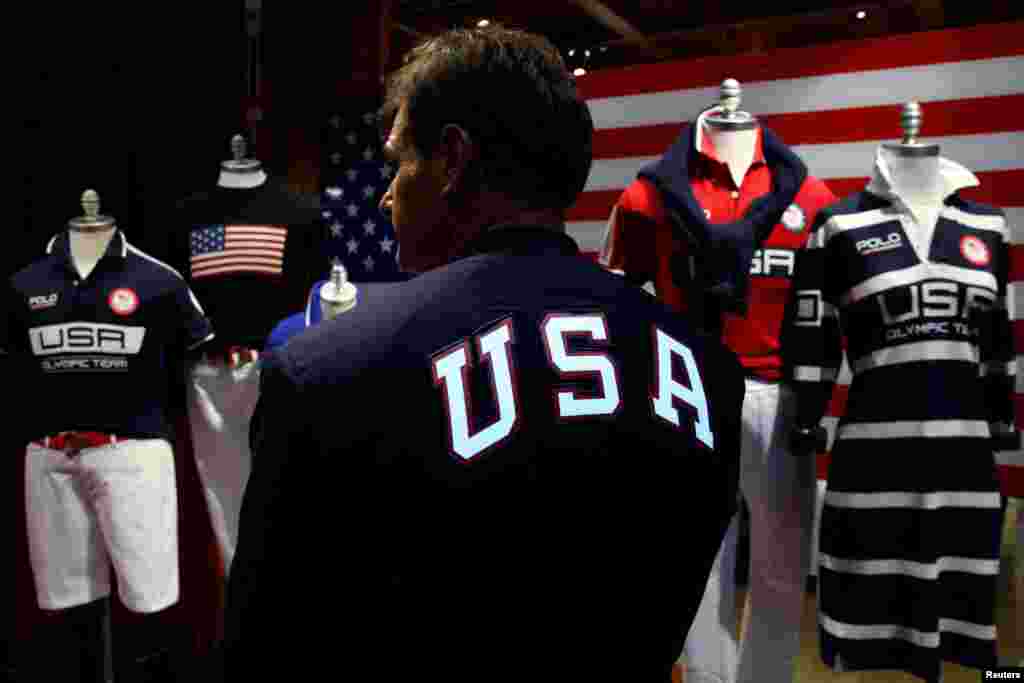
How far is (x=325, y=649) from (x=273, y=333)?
6.59 ft

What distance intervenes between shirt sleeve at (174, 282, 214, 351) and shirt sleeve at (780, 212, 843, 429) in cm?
190

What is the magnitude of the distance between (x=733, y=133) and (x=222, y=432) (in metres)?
1.97

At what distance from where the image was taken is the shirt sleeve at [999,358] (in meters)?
2.09

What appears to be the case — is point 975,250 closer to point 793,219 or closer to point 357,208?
point 793,219

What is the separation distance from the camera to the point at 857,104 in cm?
278

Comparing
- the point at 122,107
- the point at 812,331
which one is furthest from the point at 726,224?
the point at 122,107

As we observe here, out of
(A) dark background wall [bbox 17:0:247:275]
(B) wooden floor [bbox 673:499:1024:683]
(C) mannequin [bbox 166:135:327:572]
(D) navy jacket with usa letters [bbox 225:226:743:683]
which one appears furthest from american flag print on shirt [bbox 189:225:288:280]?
(D) navy jacket with usa letters [bbox 225:226:743:683]

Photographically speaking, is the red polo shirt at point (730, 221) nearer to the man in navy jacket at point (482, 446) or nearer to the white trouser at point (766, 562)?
the white trouser at point (766, 562)

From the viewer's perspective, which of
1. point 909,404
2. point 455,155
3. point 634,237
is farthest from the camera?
point 634,237

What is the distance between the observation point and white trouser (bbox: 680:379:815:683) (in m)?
2.18

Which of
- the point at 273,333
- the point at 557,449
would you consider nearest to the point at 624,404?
the point at 557,449

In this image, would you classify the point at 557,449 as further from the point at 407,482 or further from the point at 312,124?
the point at 312,124

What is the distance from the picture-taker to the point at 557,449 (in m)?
0.82

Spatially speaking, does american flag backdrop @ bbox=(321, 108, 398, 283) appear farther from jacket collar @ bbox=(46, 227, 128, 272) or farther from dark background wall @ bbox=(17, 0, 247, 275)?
jacket collar @ bbox=(46, 227, 128, 272)
